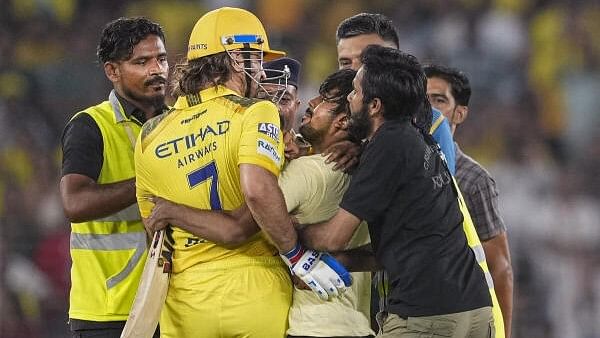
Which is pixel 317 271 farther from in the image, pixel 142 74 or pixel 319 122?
pixel 142 74

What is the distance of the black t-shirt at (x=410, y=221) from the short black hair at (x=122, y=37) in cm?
143

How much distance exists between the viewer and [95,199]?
4199mm

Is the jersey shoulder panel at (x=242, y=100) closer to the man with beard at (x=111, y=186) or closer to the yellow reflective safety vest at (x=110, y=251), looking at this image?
the man with beard at (x=111, y=186)

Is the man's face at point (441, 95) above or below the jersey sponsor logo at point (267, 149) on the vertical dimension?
above

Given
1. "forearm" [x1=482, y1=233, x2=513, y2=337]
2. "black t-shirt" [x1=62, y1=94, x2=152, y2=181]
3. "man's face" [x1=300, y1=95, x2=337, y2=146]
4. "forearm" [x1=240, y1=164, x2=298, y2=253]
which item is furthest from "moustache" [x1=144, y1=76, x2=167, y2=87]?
"forearm" [x1=482, y1=233, x2=513, y2=337]

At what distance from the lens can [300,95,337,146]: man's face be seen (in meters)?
3.89

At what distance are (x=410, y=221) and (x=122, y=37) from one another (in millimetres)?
1684

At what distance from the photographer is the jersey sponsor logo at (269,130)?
142 inches

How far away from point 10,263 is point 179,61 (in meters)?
4.95

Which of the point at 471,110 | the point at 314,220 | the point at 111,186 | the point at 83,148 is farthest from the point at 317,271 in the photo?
the point at 471,110

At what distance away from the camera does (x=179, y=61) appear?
408 centimetres

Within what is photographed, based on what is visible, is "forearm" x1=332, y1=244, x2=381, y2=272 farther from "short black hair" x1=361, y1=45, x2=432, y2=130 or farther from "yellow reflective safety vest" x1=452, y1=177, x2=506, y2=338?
"short black hair" x1=361, y1=45, x2=432, y2=130

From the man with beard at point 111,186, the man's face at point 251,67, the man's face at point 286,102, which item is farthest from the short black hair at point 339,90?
the man with beard at point 111,186

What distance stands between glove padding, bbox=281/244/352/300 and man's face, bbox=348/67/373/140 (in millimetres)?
456
